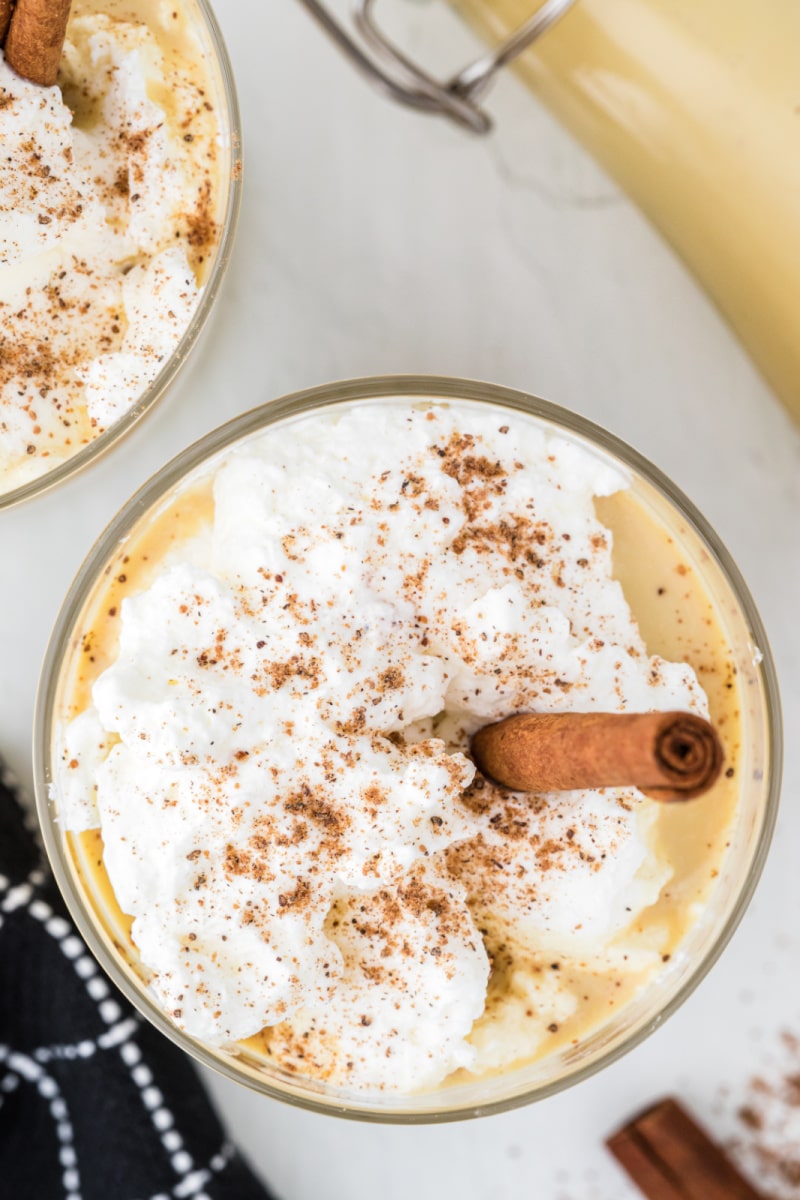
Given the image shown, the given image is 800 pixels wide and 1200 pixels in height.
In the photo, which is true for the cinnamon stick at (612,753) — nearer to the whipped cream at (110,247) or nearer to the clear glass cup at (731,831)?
the clear glass cup at (731,831)

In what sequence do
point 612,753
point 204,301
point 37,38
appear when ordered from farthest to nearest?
1. point 204,301
2. point 37,38
3. point 612,753

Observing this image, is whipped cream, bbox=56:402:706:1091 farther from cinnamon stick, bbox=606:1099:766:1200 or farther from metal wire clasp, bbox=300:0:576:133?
cinnamon stick, bbox=606:1099:766:1200

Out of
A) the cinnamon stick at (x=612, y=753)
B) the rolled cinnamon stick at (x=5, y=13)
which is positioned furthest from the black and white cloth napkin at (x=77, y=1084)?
the rolled cinnamon stick at (x=5, y=13)

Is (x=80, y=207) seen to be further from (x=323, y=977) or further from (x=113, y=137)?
(x=323, y=977)

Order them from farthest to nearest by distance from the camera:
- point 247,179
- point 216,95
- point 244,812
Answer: point 247,179, point 216,95, point 244,812

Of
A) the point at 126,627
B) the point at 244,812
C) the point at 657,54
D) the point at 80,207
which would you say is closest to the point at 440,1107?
the point at 244,812

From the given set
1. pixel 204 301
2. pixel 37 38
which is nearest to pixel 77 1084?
pixel 204 301

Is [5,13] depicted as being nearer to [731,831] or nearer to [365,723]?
[365,723]
